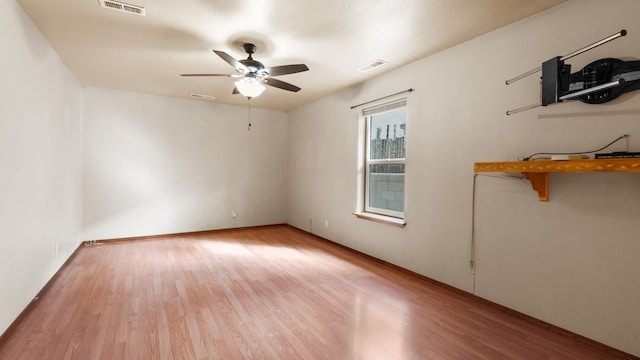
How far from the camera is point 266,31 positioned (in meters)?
3.00

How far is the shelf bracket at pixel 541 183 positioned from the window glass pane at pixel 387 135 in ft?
5.80

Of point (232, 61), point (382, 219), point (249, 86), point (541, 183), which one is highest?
point (232, 61)

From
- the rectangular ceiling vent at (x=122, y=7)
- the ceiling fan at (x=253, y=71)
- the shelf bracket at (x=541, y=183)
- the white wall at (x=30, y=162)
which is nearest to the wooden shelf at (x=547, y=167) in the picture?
the shelf bracket at (x=541, y=183)

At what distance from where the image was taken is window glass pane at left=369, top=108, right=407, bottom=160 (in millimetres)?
4176

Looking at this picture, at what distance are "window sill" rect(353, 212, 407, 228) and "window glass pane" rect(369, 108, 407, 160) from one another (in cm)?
88

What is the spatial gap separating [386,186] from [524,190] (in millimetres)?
1967

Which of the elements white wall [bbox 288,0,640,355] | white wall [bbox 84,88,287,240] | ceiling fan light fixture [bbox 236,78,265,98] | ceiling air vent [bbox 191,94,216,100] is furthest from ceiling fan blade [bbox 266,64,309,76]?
Result: white wall [bbox 84,88,287,240]

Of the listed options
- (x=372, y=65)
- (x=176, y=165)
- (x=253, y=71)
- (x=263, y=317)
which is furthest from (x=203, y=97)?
(x=263, y=317)

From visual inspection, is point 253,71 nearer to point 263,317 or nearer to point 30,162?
point 30,162

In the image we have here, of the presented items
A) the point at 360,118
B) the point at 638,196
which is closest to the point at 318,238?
the point at 360,118

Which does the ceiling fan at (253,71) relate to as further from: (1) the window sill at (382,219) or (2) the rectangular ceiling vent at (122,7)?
(1) the window sill at (382,219)

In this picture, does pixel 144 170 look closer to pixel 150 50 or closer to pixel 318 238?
pixel 150 50

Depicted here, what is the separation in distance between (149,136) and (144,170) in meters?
0.65

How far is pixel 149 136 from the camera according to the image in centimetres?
560
